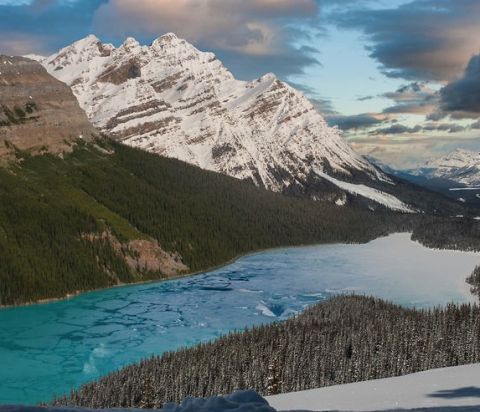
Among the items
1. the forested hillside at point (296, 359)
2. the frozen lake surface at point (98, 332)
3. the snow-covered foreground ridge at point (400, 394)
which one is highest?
the snow-covered foreground ridge at point (400, 394)

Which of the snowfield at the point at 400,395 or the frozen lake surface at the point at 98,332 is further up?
the snowfield at the point at 400,395

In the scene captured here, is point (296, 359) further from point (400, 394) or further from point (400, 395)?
point (400, 395)

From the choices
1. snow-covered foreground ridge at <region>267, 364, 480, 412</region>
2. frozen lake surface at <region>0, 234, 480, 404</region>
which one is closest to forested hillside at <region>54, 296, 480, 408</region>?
frozen lake surface at <region>0, 234, 480, 404</region>

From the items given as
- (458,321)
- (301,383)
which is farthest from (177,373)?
(458,321)

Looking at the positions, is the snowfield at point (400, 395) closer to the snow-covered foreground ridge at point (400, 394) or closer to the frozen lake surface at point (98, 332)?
the snow-covered foreground ridge at point (400, 394)

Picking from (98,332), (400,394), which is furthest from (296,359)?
(400,394)

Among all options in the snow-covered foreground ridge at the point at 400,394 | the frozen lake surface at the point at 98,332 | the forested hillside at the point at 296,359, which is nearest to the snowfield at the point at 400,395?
the snow-covered foreground ridge at the point at 400,394

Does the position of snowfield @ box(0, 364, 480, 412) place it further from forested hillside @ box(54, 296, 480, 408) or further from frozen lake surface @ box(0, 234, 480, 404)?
frozen lake surface @ box(0, 234, 480, 404)
